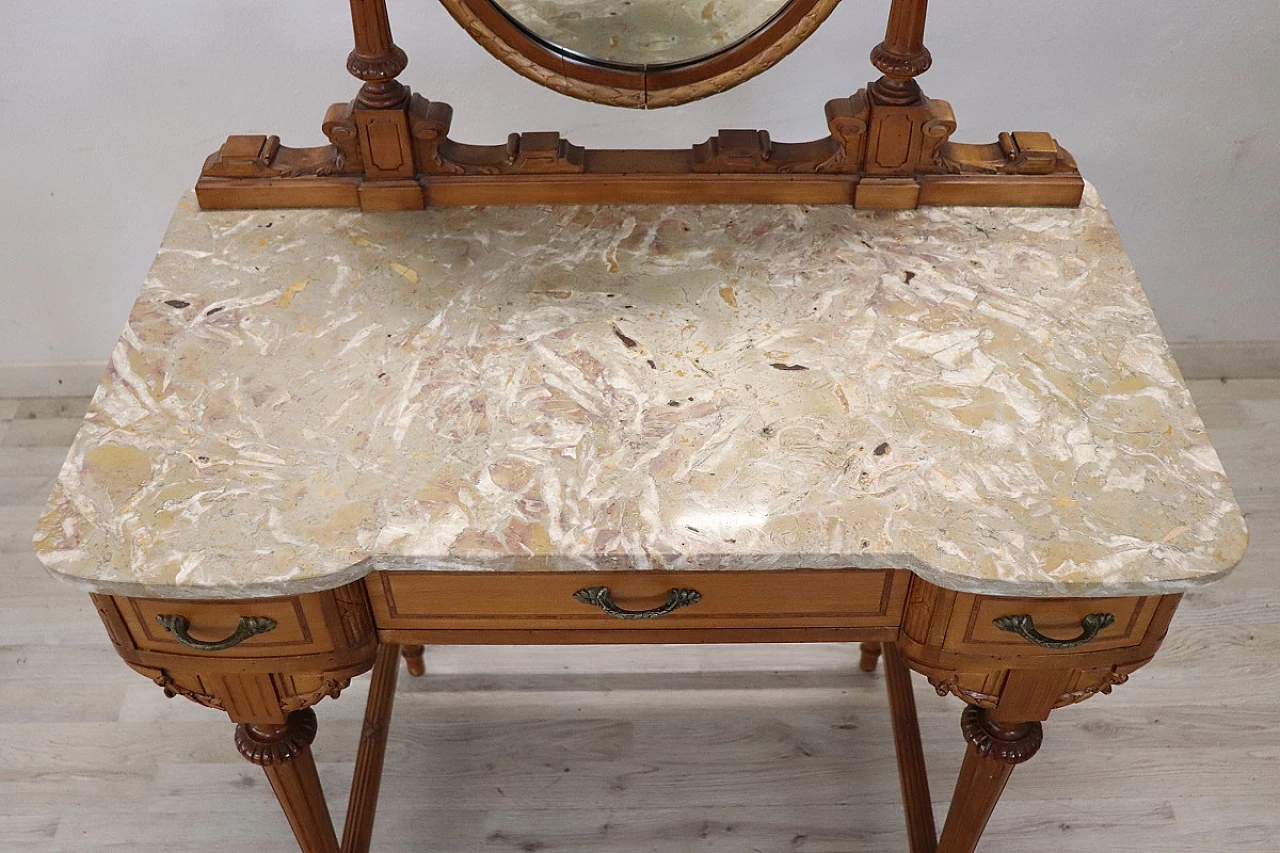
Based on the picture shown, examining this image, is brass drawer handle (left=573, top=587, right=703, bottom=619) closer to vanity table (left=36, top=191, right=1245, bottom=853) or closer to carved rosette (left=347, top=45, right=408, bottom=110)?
vanity table (left=36, top=191, right=1245, bottom=853)

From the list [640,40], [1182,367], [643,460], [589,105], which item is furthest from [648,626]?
[1182,367]

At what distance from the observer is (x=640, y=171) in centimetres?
159

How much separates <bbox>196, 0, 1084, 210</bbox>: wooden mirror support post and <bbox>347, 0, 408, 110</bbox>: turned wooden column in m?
0.05

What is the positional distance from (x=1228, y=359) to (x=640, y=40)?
1.83 m

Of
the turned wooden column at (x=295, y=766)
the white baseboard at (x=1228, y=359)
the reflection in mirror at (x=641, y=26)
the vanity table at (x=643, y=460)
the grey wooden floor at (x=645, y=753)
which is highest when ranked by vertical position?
the reflection in mirror at (x=641, y=26)

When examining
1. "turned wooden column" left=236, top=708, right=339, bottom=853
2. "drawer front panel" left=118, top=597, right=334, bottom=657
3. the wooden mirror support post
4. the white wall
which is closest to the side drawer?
"drawer front panel" left=118, top=597, right=334, bottom=657

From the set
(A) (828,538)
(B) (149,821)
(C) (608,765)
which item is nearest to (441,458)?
(A) (828,538)

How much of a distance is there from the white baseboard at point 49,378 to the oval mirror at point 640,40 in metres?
1.57

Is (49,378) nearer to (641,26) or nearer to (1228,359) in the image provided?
(641,26)

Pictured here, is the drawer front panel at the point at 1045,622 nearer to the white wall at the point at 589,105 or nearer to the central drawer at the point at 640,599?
the central drawer at the point at 640,599

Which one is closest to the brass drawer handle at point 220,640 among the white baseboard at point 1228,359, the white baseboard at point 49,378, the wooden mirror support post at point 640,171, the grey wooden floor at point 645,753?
the wooden mirror support post at point 640,171

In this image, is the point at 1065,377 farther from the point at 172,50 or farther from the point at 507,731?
the point at 172,50

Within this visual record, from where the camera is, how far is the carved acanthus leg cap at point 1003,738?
56.4 inches

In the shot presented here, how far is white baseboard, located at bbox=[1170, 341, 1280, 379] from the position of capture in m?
2.63
